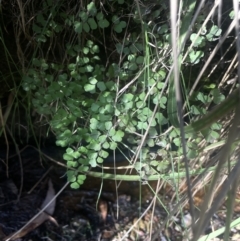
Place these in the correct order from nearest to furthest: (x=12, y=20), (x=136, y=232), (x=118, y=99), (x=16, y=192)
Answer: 1. (x=118, y=99)
2. (x=12, y=20)
3. (x=136, y=232)
4. (x=16, y=192)

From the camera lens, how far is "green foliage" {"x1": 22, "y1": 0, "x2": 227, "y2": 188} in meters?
1.17

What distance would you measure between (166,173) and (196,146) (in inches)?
5.3

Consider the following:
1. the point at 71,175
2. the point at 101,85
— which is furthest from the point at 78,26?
the point at 71,175

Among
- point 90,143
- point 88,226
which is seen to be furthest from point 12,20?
point 88,226

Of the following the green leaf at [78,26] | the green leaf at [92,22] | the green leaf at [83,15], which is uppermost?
the green leaf at [83,15]

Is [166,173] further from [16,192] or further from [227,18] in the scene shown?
[16,192]

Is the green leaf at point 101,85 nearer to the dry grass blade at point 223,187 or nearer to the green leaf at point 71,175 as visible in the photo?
the green leaf at point 71,175

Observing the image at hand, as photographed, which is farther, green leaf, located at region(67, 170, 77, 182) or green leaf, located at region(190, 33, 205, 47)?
green leaf, located at region(67, 170, 77, 182)

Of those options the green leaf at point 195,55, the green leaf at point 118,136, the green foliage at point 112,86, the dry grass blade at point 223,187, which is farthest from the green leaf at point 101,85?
the dry grass blade at point 223,187

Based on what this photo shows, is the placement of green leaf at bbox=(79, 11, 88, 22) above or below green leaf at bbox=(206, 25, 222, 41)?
below

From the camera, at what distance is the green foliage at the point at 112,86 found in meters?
1.17

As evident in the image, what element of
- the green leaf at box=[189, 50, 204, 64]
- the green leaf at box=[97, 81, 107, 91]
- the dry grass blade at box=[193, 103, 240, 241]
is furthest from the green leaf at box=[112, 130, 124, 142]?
the dry grass blade at box=[193, 103, 240, 241]

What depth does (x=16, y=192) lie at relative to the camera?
1667 millimetres

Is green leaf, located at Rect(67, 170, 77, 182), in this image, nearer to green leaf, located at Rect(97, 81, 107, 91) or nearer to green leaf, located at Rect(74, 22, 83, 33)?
green leaf, located at Rect(97, 81, 107, 91)
